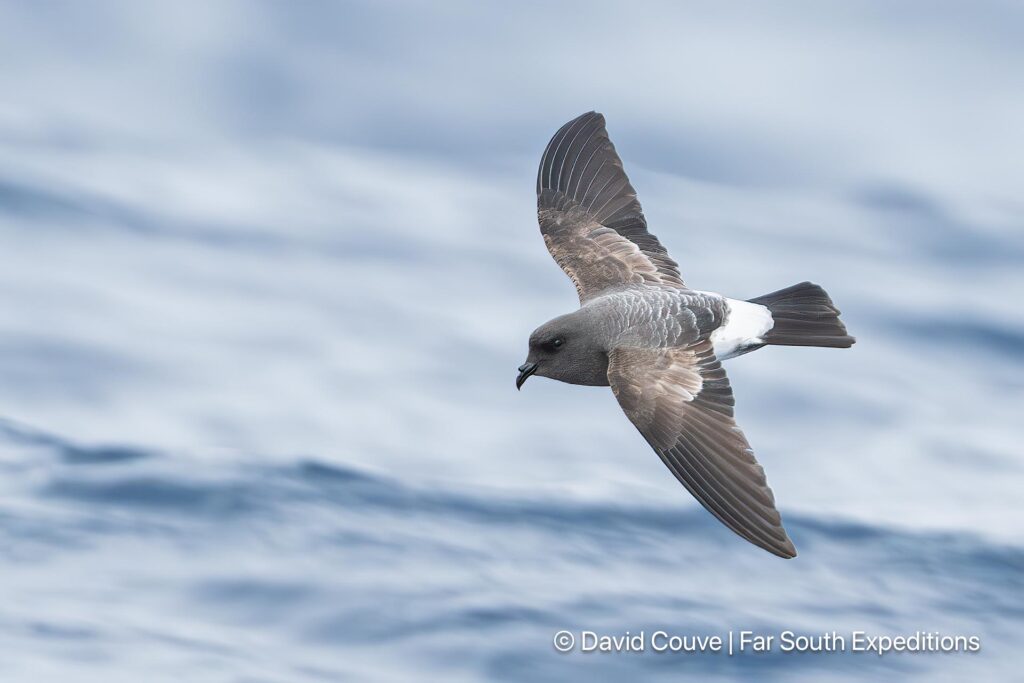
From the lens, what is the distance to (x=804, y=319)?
7.84 meters

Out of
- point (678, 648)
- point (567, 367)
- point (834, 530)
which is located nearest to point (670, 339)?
point (567, 367)

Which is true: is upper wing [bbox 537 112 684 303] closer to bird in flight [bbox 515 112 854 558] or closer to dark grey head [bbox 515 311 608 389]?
bird in flight [bbox 515 112 854 558]

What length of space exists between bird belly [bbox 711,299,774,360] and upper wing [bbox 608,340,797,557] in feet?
0.38

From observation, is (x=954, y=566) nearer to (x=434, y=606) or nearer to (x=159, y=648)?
(x=434, y=606)

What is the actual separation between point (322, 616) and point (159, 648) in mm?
1185

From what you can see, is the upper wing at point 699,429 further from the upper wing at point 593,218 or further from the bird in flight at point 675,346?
the upper wing at point 593,218

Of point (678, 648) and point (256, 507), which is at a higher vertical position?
point (256, 507)

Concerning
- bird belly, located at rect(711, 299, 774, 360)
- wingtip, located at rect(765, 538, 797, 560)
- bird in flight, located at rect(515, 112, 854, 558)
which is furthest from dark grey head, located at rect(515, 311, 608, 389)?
wingtip, located at rect(765, 538, 797, 560)

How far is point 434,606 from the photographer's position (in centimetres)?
1188

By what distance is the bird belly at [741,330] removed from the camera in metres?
7.59

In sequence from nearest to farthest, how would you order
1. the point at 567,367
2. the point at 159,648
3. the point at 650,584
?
the point at 567,367 → the point at 159,648 → the point at 650,584

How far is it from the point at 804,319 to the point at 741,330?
396 mm

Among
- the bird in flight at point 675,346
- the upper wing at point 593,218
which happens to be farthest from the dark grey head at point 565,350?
the upper wing at point 593,218

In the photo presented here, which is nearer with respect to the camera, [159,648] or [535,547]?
[159,648]
